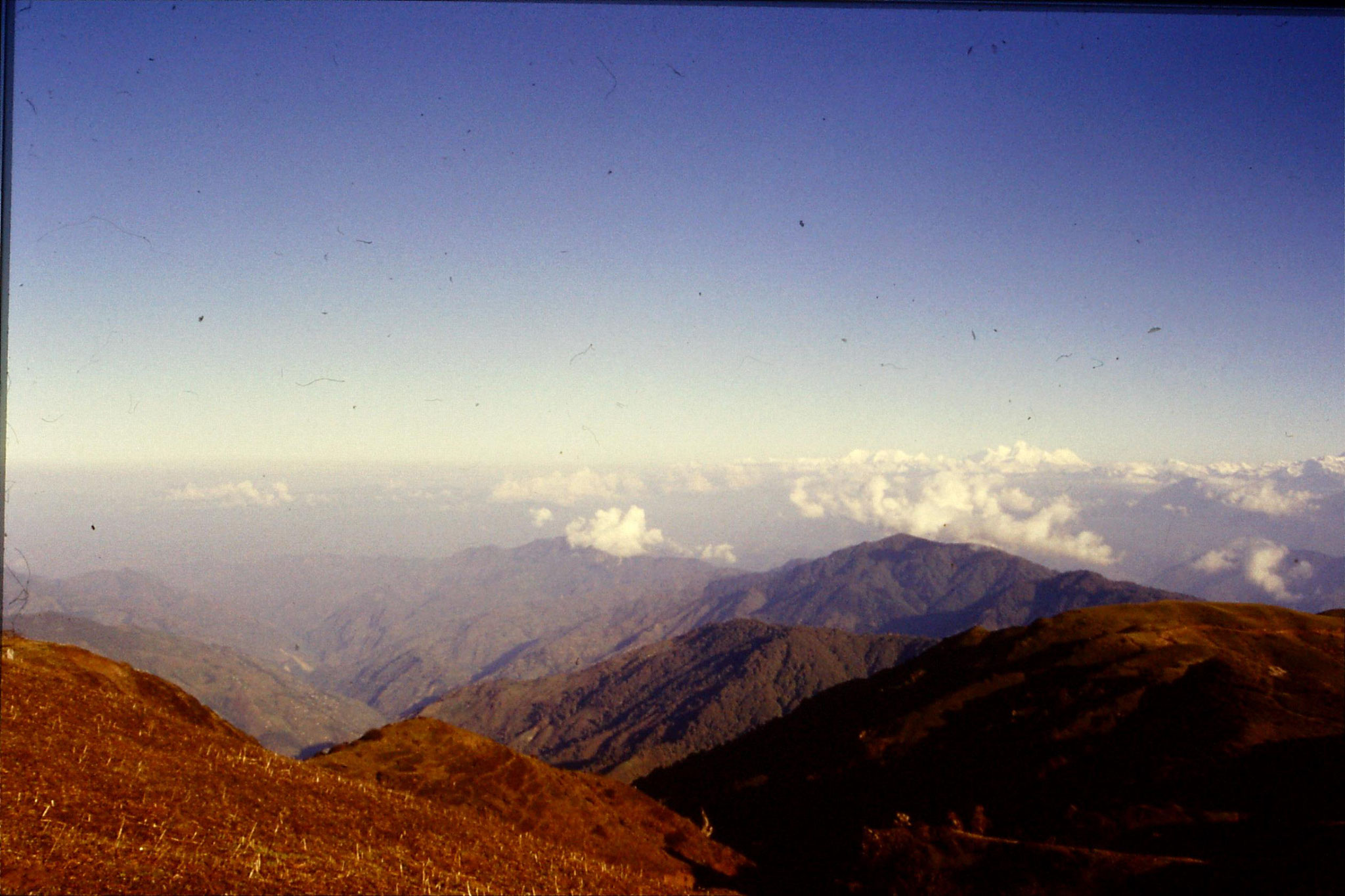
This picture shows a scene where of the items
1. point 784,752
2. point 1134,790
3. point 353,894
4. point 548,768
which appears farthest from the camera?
point 784,752

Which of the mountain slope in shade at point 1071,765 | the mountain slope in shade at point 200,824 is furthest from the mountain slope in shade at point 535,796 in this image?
the mountain slope in shade at point 200,824

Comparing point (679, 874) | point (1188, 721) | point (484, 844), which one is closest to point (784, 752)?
point (1188, 721)

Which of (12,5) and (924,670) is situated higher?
(12,5)

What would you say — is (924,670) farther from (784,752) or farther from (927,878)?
(927,878)

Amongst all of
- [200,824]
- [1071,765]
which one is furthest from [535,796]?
[1071,765]

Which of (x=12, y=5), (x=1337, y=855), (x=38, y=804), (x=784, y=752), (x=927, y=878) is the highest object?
(x=12, y=5)

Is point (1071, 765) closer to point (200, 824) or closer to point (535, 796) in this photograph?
point (535, 796)

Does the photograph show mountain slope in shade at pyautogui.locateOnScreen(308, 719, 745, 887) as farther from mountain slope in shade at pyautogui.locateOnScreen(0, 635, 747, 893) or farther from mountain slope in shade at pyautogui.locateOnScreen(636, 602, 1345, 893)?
mountain slope in shade at pyautogui.locateOnScreen(0, 635, 747, 893)
